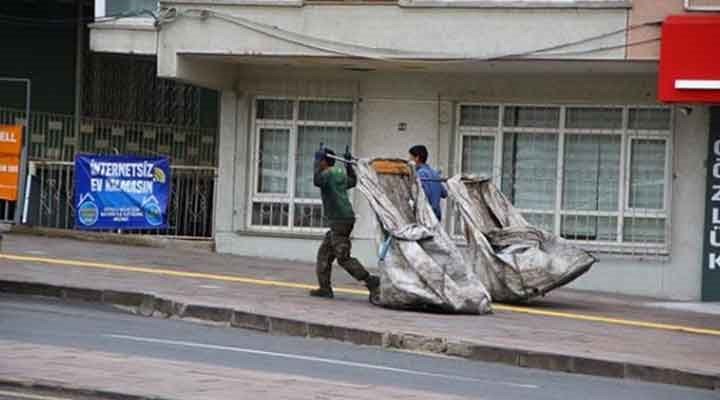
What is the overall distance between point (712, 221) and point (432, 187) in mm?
4932

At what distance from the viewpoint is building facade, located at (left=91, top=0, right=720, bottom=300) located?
20781 mm

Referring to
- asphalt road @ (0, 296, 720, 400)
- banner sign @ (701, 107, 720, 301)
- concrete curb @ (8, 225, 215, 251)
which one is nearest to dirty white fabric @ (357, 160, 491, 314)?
asphalt road @ (0, 296, 720, 400)

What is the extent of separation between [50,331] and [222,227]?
9500 mm

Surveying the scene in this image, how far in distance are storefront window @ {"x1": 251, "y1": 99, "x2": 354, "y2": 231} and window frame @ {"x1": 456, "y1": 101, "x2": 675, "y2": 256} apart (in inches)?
80.3

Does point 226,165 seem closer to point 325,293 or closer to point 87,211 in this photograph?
point 87,211

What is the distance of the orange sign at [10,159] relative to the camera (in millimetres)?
23516

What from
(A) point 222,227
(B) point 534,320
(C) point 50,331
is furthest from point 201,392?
(A) point 222,227

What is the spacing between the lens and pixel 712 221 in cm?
2112

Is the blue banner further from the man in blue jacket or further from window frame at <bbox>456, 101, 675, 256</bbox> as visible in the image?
the man in blue jacket

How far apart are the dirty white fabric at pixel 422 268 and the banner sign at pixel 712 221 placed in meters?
5.41

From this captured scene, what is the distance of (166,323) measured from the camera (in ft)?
50.7

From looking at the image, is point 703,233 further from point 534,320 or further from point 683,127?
point 534,320

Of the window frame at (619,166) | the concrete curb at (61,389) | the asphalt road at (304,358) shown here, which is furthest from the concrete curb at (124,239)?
the concrete curb at (61,389)

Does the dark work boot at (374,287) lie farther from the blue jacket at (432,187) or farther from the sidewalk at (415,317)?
the blue jacket at (432,187)
